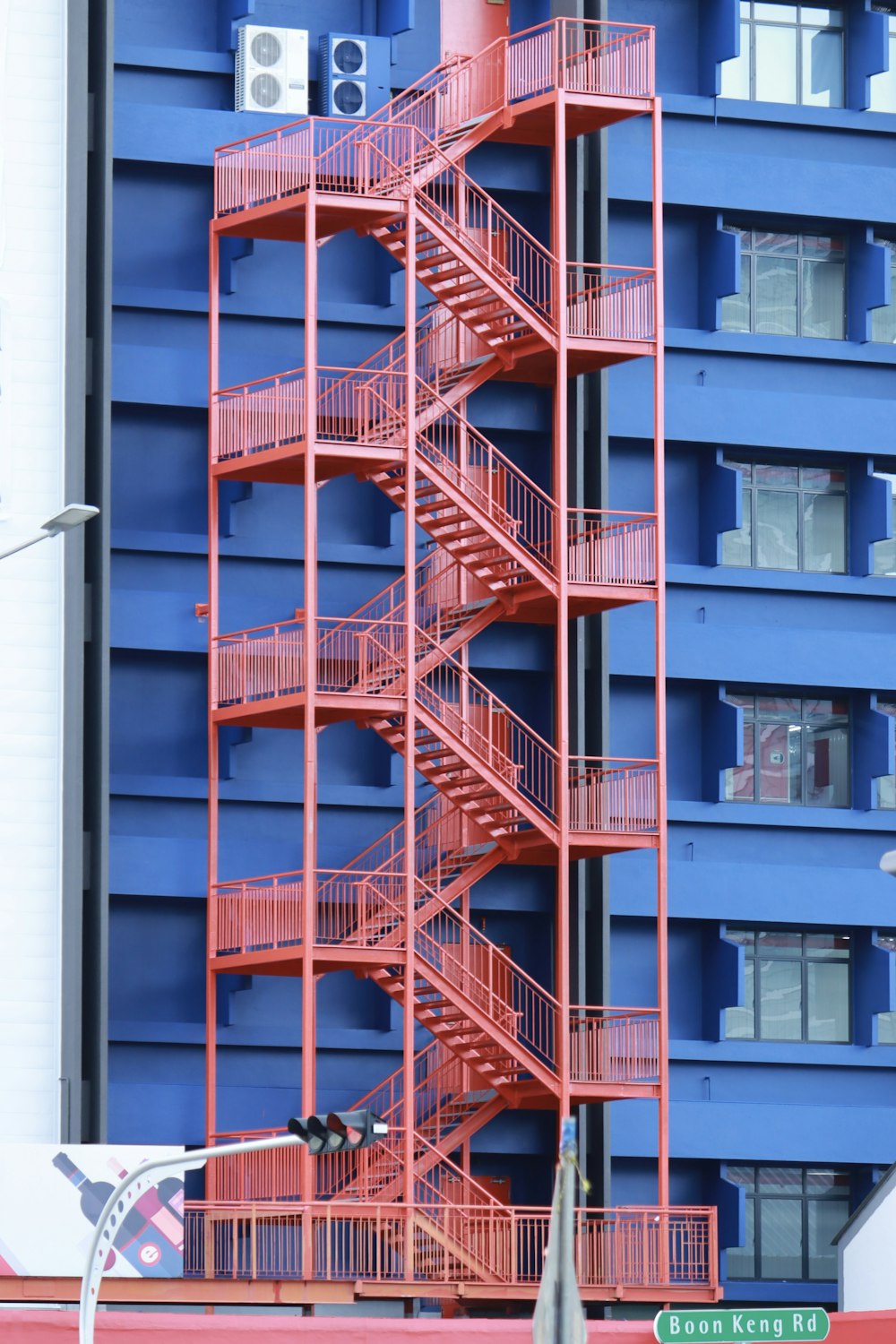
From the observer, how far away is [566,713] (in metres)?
41.2

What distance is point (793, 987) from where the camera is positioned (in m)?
44.6

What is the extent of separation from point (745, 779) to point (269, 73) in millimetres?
13236

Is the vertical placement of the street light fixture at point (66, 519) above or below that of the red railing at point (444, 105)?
below

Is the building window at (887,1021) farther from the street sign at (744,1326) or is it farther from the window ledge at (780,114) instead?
the window ledge at (780,114)

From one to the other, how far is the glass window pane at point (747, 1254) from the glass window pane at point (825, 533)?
975cm

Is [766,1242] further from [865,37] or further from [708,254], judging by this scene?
[865,37]

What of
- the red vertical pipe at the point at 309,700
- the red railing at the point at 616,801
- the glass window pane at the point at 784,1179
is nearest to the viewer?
the red vertical pipe at the point at 309,700

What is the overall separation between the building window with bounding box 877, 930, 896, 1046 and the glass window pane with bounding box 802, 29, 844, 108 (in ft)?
44.6

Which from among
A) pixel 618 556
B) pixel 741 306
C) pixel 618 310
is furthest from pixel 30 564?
pixel 741 306

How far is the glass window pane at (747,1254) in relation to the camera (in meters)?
43.1

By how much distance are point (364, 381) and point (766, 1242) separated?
14.4m

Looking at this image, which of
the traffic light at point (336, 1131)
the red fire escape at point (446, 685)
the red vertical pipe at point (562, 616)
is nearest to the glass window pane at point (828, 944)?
the red fire escape at point (446, 685)

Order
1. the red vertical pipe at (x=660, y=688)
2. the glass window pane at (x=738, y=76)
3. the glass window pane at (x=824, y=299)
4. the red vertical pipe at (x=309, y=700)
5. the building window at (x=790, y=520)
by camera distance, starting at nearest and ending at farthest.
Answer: the red vertical pipe at (x=309, y=700) → the red vertical pipe at (x=660, y=688) → the building window at (x=790, y=520) → the glass window pane at (x=824, y=299) → the glass window pane at (x=738, y=76)

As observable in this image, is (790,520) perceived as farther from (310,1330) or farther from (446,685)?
(310,1330)
